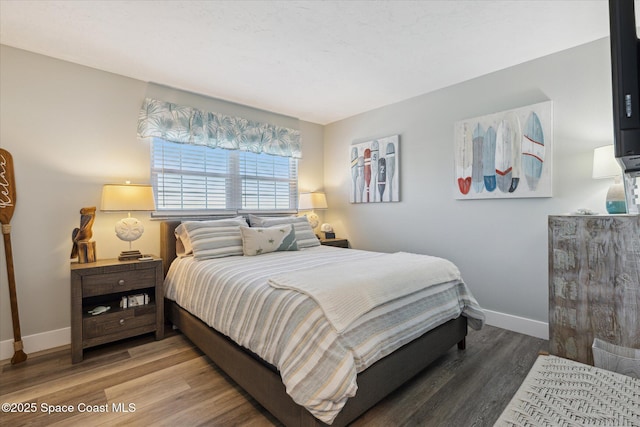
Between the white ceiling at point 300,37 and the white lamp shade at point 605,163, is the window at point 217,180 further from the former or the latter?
the white lamp shade at point 605,163

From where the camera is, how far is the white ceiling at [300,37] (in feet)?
6.43

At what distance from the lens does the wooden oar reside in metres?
2.24

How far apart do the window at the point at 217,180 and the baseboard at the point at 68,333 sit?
1.32 meters

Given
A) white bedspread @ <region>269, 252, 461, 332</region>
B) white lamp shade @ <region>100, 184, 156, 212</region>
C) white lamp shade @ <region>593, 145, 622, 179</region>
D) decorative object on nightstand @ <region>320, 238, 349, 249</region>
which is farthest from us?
decorative object on nightstand @ <region>320, 238, 349, 249</region>

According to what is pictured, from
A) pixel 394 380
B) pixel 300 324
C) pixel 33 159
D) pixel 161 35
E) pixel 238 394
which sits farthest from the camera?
pixel 33 159

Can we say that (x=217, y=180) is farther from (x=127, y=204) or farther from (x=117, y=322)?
(x=117, y=322)

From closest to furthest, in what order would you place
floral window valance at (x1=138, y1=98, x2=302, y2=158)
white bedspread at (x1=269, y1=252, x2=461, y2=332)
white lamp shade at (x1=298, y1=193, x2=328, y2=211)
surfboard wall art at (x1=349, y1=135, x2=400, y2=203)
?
white bedspread at (x1=269, y1=252, x2=461, y2=332)
floral window valance at (x1=138, y1=98, x2=302, y2=158)
surfboard wall art at (x1=349, y1=135, x2=400, y2=203)
white lamp shade at (x1=298, y1=193, x2=328, y2=211)

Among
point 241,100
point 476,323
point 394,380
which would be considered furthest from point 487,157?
point 241,100

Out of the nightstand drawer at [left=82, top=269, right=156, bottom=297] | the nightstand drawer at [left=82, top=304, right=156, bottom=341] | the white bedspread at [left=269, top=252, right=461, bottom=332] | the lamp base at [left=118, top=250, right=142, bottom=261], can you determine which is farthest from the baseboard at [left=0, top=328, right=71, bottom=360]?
the white bedspread at [left=269, top=252, right=461, bottom=332]

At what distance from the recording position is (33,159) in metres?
2.46

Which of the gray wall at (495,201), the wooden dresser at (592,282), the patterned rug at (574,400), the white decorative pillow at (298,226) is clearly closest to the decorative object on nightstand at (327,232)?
the gray wall at (495,201)

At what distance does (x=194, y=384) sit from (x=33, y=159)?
2.23 m

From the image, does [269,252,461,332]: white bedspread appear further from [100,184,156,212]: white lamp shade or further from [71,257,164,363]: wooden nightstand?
[100,184,156,212]: white lamp shade

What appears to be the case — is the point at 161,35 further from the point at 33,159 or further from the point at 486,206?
the point at 486,206
